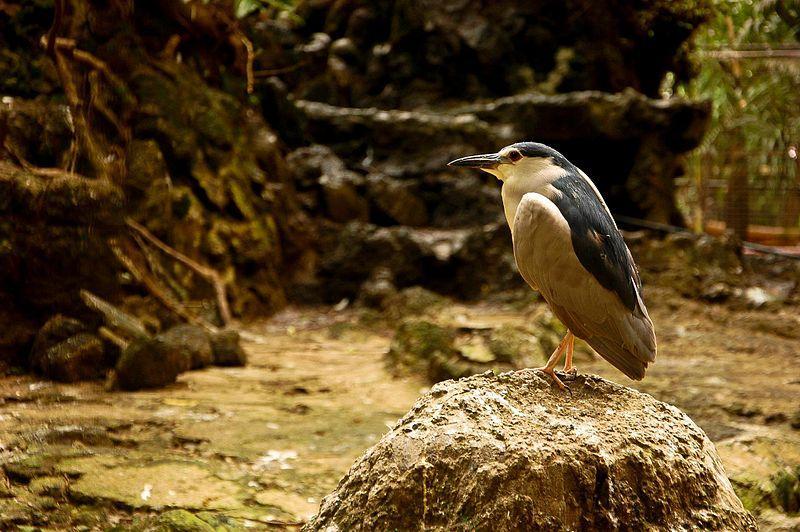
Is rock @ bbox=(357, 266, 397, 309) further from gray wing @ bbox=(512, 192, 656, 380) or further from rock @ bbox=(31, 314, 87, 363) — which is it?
gray wing @ bbox=(512, 192, 656, 380)

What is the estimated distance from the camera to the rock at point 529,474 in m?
1.70

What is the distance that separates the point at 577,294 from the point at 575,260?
11cm

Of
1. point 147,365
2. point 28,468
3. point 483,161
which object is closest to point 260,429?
point 147,365

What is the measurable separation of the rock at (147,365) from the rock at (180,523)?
1.93m

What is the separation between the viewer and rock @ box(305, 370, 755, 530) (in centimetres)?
170

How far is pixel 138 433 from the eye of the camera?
10.8 feet

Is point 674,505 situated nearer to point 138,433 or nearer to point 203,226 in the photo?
point 138,433

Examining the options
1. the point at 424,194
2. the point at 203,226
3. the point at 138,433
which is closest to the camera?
the point at 138,433

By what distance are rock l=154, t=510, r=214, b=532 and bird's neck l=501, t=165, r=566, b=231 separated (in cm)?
139

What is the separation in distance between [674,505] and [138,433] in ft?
8.01

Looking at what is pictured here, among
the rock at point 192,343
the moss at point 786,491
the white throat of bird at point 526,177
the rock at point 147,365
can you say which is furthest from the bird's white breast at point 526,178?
the rock at point 192,343

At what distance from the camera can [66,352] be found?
405cm

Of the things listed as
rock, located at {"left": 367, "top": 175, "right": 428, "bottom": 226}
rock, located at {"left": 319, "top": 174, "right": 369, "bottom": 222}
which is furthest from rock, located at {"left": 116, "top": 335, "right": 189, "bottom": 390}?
rock, located at {"left": 367, "top": 175, "right": 428, "bottom": 226}

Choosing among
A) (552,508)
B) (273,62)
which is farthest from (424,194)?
(552,508)
